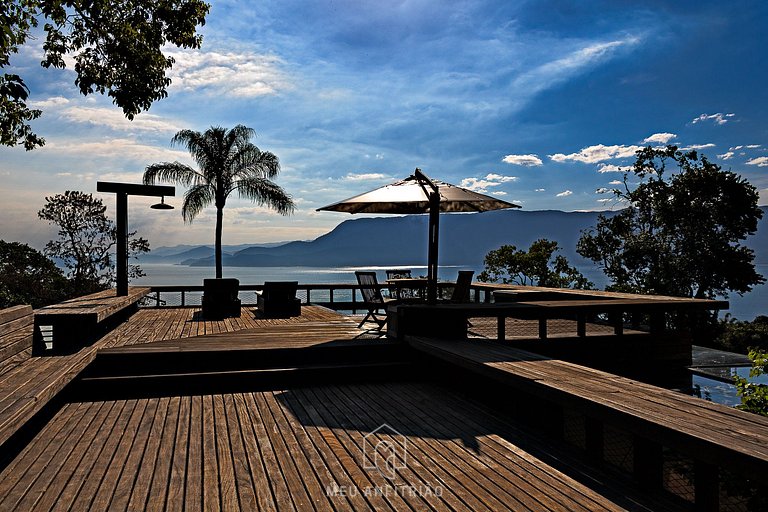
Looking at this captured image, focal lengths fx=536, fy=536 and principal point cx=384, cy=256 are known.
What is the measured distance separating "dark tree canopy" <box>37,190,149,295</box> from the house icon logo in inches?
692

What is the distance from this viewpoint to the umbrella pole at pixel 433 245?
228 inches

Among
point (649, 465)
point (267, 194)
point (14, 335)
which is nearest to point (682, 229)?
point (267, 194)

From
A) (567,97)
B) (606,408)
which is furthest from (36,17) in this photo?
(567,97)

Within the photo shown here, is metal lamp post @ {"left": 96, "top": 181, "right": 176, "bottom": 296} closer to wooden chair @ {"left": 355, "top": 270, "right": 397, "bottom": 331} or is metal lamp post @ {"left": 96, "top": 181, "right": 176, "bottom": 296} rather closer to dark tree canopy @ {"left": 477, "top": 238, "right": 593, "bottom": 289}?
wooden chair @ {"left": 355, "top": 270, "right": 397, "bottom": 331}

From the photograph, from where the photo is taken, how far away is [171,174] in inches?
655

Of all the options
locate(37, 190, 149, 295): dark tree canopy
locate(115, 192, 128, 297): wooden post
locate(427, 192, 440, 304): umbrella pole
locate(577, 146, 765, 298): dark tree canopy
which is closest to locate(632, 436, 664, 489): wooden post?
locate(427, 192, 440, 304): umbrella pole

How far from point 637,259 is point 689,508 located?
2087 cm

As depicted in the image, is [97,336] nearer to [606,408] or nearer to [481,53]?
[606,408]

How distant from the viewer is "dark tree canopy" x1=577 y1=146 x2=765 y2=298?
19.5m

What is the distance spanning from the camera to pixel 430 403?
440 centimetres

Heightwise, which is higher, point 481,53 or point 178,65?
point 481,53

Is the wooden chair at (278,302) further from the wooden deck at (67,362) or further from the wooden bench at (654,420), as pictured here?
the wooden bench at (654,420)

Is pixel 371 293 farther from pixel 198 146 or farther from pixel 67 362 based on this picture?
pixel 198 146

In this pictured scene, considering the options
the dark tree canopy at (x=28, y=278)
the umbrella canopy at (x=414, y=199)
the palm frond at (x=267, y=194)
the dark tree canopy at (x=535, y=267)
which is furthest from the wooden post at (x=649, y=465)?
the dark tree canopy at (x=28, y=278)
